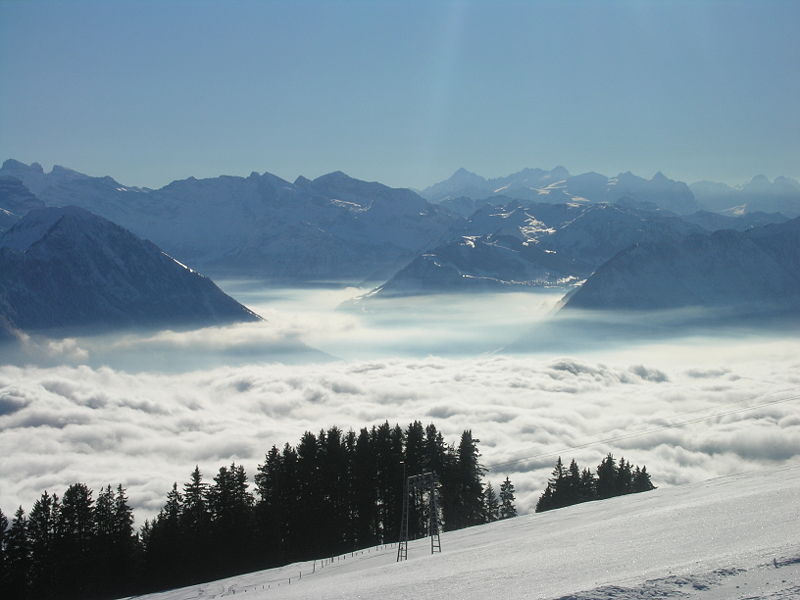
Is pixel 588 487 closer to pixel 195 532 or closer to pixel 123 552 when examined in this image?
pixel 195 532

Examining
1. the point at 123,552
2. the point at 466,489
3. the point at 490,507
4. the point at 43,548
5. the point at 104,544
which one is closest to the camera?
the point at 43,548

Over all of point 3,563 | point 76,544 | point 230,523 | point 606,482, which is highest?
point 230,523

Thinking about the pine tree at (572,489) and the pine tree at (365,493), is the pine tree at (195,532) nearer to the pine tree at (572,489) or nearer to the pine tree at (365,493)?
the pine tree at (365,493)

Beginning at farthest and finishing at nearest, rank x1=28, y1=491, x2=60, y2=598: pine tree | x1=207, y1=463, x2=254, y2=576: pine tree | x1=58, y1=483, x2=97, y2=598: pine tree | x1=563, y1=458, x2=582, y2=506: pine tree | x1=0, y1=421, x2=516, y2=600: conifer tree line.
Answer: x1=563, y1=458, x2=582, y2=506: pine tree
x1=207, y1=463, x2=254, y2=576: pine tree
x1=0, y1=421, x2=516, y2=600: conifer tree line
x1=58, y1=483, x2=97, y2=598: pine tree
x1=28, y1=491, x2=60, y2=598: pine tree

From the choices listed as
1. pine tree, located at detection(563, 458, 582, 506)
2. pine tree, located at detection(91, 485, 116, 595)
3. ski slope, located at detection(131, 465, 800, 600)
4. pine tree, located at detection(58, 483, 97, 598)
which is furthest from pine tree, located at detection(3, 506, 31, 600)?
pine tree, located at detection(563, 458, 582, 506)

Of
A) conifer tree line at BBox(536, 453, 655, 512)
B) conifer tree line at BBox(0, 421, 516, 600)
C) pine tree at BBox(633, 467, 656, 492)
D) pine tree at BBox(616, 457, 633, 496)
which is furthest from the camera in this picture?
pine tree at BBox(633, 467, 656, 492)

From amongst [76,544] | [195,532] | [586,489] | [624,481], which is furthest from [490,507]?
[76,544]

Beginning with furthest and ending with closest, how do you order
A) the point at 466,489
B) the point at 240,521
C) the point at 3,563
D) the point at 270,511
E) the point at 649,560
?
the point at 466,489 → the point at 270,511 → the point at 240,521 → the point at 3,563 → the point at 649,560

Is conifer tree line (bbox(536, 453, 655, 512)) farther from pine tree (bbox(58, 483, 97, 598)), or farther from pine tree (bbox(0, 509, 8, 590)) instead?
pine tree (bbox(0, 509, 8, 590))

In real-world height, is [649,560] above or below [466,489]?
above

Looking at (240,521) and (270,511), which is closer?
(240,521)
